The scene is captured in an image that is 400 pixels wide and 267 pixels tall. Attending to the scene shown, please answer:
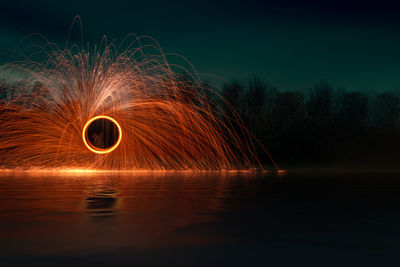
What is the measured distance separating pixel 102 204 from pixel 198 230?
421 centimetres

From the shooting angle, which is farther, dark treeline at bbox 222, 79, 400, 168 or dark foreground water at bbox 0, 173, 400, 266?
dark treeline at bbox 222, 79, 400, 168

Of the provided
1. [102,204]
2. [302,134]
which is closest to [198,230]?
[102,204]

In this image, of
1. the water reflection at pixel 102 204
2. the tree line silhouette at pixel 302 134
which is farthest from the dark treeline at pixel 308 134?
the water reflection at pixel 102 204

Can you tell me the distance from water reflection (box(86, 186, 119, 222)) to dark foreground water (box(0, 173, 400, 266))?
0.02m

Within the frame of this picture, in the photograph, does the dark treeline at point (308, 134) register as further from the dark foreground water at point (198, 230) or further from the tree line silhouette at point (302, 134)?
the dark foreground water at point (198, 230)

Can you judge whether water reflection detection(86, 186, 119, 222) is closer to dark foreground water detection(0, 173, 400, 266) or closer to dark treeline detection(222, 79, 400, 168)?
dark foreground water detection(0, 173, 400, 266)

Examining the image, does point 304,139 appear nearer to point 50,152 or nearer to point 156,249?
point 50,152

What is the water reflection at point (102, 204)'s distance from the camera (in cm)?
954

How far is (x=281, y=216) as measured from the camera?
9.84 m

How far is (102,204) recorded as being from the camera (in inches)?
460

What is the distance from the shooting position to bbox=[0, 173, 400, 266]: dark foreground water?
5.98m

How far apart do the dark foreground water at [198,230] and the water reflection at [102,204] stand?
2cm

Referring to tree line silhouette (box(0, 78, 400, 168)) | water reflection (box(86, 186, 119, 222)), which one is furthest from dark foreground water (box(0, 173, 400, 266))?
tree line silhouette (box(0, 78, 400, 168))

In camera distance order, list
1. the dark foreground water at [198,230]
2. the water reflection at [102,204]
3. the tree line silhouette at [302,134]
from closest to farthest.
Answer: the dark foreground water at [198,230] → the water reflection at [102,204] → the tree line silhouette at [302,134]
